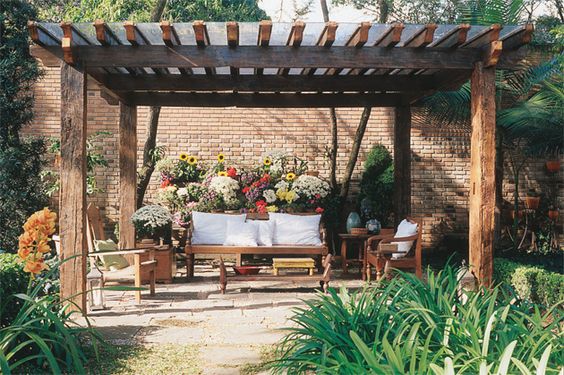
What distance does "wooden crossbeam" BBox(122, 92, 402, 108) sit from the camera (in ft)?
32.8

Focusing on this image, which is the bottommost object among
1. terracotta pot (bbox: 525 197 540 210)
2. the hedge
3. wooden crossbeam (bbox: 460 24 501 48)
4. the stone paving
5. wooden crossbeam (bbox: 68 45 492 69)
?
the stone paving

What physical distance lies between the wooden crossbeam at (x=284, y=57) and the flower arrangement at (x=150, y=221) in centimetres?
267

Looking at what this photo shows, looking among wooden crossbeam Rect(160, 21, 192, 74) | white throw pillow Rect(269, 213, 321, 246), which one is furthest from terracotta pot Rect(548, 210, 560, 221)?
wooden crossbeam Rect(160, 21, 192, 74)

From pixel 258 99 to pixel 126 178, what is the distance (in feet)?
7.52

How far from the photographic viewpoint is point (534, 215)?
12148 mm

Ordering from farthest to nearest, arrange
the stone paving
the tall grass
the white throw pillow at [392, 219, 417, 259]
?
the white throw pillow at [392, 219, 417, 259]
the stone paving
the tall grass

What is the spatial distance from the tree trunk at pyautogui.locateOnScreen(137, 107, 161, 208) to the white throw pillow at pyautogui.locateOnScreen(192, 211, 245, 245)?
2.19m

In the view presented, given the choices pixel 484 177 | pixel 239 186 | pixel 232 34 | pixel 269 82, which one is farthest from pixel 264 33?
pixel 239 186

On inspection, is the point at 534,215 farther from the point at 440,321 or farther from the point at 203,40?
the point at 440,321

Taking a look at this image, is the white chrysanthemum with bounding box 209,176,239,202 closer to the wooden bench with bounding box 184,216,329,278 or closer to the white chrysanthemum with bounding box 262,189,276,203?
the white chrysanthemum with bounding box 262,189,276,203

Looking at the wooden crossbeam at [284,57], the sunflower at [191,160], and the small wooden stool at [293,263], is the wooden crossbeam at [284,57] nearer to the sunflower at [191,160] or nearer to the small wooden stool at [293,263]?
the small wooden stool at [293,263]

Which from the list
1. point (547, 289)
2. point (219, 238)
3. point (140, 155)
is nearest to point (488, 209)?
point (547, 289)

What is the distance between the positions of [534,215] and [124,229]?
7260 mm

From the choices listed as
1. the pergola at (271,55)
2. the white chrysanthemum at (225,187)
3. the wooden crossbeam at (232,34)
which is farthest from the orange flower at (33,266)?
the white chrysanthemum at (225,187)
